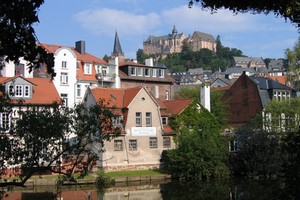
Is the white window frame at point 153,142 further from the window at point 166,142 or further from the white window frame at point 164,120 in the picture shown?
the white window frame at point 164,120

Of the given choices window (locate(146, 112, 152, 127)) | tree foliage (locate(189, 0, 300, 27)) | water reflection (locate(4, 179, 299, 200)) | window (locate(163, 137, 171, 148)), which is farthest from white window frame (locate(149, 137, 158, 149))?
tree foliage (locate(189, 0, 300, 27))

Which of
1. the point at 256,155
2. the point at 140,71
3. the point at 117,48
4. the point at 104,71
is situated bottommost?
the point at 256,155

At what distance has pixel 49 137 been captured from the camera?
43.6 feet

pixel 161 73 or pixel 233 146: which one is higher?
pixel 161 73

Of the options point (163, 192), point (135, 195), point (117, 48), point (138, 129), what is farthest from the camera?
point (117, 48)

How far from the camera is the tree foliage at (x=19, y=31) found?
28.5ft

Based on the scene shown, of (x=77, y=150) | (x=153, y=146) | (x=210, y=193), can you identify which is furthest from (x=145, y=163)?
(x=77, y=150)

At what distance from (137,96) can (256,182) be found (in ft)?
50.0

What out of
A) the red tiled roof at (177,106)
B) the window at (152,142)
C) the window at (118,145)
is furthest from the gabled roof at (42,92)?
the red tiled roof at (177,106)

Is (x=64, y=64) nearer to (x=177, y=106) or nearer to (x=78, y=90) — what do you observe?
(x=78, y=90)

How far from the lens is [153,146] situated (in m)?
48.7

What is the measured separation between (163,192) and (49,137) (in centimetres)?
2318

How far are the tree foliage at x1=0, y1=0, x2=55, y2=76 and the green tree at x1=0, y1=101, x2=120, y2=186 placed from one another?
4.13 m

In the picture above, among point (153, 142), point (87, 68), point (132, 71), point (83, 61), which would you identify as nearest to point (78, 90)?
point (87, 68)
